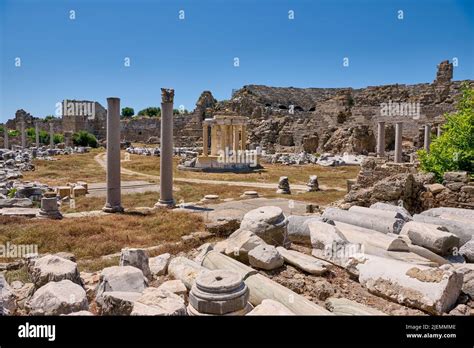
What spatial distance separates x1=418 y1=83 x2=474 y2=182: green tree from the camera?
12.3m

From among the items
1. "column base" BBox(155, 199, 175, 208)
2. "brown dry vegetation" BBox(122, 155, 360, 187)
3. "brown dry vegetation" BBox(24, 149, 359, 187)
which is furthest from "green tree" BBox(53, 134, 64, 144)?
"column base" BBox(155, 199, 175, 208)

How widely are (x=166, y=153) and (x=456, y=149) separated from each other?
10.3 meters

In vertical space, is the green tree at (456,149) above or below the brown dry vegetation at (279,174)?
above

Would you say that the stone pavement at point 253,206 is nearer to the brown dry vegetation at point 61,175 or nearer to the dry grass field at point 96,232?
the dry grass field at point 96,232

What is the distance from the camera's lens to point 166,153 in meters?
15.0

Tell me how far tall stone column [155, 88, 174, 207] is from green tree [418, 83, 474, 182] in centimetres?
937

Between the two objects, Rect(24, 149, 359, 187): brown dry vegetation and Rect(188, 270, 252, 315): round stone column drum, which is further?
Rect(24, 149, 359, 187): brown dry vegetation

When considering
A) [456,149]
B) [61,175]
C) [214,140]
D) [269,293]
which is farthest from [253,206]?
[214,140]

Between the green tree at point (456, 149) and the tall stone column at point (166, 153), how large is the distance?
9.37 m

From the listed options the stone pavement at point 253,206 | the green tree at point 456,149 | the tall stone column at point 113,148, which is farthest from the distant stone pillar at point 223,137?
the green tree at point 456,149

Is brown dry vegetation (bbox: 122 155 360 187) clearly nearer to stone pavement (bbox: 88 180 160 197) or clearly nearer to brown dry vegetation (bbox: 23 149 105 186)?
brown dry vegetation (bbox: 23 149 105 186)

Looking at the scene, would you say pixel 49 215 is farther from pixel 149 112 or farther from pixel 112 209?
pixel 149 112

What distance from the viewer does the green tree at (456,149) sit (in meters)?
12.3

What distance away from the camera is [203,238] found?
9.82 m
